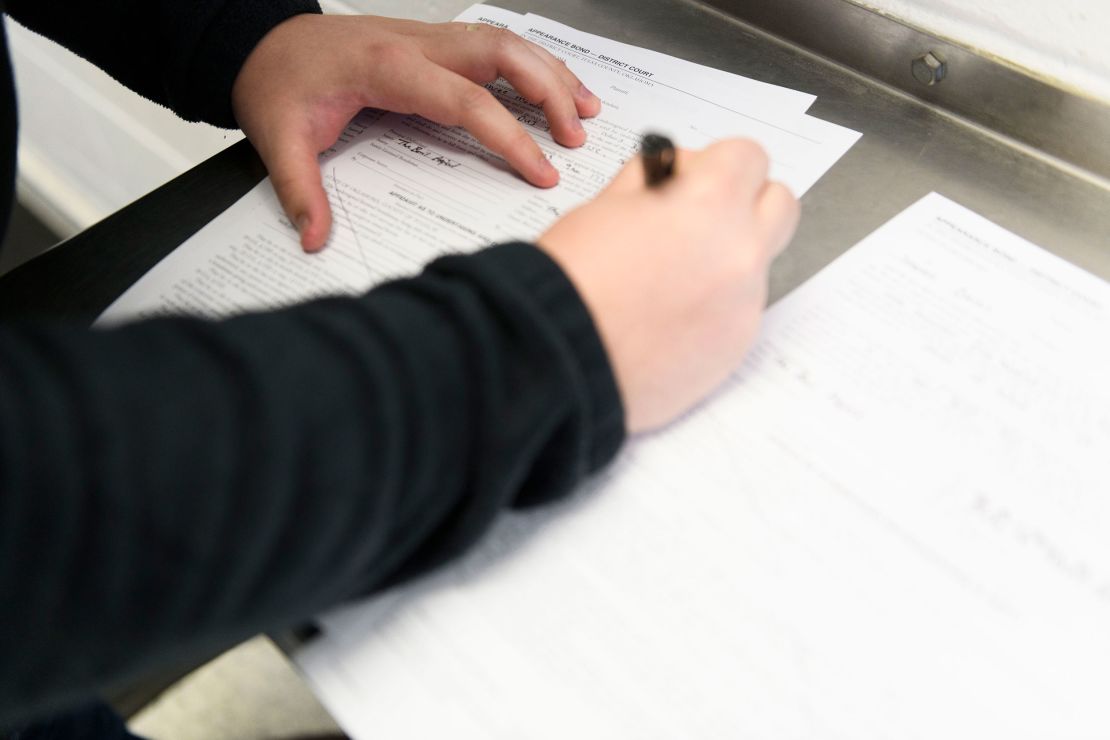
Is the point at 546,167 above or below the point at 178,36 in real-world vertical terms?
below

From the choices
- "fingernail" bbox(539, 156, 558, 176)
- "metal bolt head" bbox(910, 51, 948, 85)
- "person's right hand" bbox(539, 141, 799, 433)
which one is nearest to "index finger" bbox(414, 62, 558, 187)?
"fingernail" bbox(539, 156, 558, 176)

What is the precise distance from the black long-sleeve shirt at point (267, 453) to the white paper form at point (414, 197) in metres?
0.13

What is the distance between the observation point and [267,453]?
0.28 m

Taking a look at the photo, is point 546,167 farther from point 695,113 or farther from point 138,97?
point 138,97

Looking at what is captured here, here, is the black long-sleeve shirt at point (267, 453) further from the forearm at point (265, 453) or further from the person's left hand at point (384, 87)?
the person's left hand at point (384, 87)

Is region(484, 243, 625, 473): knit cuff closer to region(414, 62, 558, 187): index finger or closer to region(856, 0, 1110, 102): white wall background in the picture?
region(414, 62, 558, 187): index finger

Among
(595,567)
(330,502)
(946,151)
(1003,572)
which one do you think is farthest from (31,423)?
(946,151)

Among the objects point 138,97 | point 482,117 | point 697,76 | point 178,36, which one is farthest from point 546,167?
point 138,97

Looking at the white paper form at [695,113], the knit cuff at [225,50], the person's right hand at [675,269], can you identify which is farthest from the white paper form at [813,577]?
the knit cuff at [225,50]

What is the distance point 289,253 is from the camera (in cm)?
47

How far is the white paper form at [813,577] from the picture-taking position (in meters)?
0.31

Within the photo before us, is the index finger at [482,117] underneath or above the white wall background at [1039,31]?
above

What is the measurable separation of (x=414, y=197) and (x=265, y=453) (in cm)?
26

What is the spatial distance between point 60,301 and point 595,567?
0.35 meters
